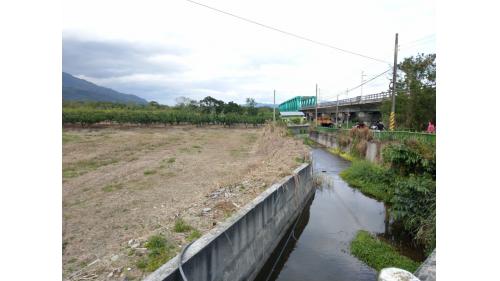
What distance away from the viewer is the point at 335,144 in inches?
969

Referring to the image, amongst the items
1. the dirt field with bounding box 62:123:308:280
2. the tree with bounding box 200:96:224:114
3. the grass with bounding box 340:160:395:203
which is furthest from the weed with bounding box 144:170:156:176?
the tree with bounding box 200:96:224:114

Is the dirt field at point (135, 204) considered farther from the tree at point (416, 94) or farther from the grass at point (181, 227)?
the tree at point (416, 94)

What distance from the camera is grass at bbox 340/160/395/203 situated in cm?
1088

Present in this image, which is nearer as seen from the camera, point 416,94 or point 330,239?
point 330,239

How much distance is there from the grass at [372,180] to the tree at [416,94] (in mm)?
7666

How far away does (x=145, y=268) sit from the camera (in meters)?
4.24

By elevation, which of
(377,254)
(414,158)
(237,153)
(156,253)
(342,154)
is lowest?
(377,254)

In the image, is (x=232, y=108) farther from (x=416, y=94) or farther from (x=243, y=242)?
(x=243, y=242)

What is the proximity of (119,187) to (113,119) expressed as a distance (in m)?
32.8

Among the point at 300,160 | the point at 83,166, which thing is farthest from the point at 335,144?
the point at 83,166

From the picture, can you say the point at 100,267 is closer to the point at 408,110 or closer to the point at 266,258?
the point at 266,258

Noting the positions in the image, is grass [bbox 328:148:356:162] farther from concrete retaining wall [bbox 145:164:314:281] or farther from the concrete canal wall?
concrete retaining wall [bbox 145:164:314:281]

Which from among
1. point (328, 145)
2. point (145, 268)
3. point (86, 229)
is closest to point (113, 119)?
point (328, 145)

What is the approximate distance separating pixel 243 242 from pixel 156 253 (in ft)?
6.04
